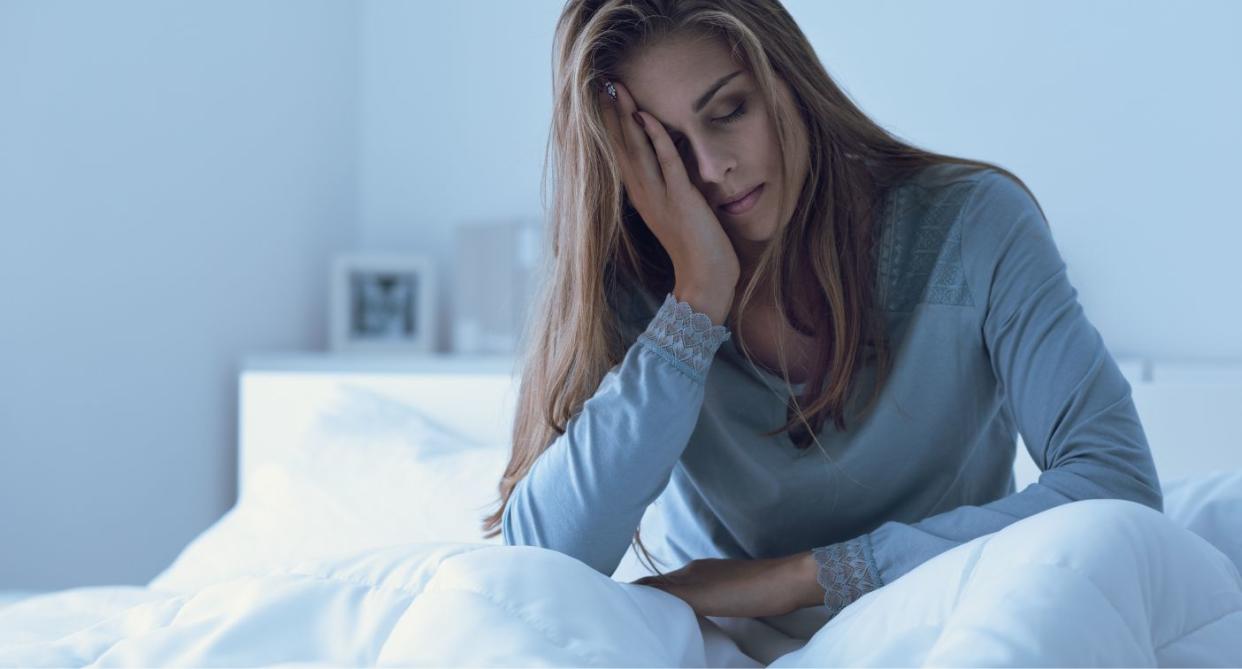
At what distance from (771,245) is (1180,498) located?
0.55m

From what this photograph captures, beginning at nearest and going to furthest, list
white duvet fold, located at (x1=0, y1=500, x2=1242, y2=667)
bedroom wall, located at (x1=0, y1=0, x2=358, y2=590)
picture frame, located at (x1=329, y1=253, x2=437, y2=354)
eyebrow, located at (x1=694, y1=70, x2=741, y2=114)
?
1. white duvet fold, located at (x1=0, y1=500, x2=1242, y2=667)
2. eyebrow, located at (x1=694, y1=70, x2=741, y2=114)
3. bedroom wall, located at (x1=0, y1=0, x2=358, y2=590)
4. picture frame, located at (x1=329, y1=253, x2=437, y2=354)

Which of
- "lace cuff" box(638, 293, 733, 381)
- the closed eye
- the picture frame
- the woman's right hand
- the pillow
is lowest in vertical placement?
the pillow

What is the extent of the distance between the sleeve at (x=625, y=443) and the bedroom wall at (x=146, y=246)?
1.30 m

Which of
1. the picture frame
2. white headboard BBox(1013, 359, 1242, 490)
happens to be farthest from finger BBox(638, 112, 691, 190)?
the picture frame

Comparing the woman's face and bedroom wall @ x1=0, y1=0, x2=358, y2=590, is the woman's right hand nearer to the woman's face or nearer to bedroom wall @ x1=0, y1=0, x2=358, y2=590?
the woman's face

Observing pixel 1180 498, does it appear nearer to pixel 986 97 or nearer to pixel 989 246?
pixel 989 246

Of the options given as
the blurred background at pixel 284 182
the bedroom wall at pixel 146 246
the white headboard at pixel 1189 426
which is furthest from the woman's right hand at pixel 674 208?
the bedroom wall at pixel 146 246

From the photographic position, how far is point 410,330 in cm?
264

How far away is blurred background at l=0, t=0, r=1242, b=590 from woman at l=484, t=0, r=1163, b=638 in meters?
1.07

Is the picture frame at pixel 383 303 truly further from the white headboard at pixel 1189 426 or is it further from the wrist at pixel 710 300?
the wrist at pixel 710 300

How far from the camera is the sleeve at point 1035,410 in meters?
1.05

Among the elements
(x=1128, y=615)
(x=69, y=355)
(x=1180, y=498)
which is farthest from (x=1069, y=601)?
(x=69, y=355)

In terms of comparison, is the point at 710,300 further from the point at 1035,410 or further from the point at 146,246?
the point at 146,246

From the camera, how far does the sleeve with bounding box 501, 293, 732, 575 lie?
1.13 metres
